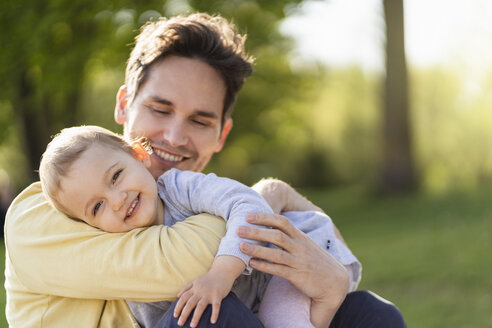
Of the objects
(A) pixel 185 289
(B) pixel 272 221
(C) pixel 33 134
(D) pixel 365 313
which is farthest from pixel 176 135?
(C) pixel 33 134

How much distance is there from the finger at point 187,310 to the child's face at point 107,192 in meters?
0.41

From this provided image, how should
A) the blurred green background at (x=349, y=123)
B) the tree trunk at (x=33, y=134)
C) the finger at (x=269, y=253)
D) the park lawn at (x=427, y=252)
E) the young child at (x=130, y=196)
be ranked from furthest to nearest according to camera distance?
the tree trunk at (x=33, y=134)
the blurred green background at (x=349, y=123)
the park lawn at (x=427, y=252)
the young child at (x=130, y=196)
the finger at (x=269, y=253)

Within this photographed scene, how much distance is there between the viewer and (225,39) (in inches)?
115

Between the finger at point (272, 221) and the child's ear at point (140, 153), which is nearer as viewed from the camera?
the finger at point (272, 221)

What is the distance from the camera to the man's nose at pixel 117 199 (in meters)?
2.06

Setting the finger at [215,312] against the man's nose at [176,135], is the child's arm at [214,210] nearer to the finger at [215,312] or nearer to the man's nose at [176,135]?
the finger at [215,312]

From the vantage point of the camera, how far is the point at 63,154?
210cm

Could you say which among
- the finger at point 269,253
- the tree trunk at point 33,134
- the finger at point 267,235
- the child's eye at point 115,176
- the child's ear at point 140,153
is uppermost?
the child's ear at point 140,153

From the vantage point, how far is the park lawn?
6.40m

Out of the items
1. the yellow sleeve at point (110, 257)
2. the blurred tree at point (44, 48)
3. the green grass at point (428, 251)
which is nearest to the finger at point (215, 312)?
the yellow sleeve at point (110, 257)

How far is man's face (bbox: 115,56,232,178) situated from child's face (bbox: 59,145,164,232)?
54 cm

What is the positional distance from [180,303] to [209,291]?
9 cm

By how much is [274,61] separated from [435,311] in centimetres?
1283

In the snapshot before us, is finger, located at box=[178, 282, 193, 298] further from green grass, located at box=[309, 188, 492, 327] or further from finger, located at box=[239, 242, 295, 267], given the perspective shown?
green grass, located at box=[309, 188, 492, 327]
